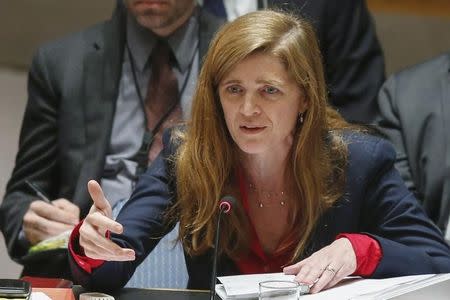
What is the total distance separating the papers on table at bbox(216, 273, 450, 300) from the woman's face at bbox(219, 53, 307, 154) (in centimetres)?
35

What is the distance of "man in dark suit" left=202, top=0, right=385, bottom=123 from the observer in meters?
3.37

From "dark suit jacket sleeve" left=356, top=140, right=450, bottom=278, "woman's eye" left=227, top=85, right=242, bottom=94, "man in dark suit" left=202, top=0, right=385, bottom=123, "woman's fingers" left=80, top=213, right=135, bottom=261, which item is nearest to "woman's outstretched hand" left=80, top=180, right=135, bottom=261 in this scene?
"woman's fingers" left=80, top=213, right=135, bottom=261

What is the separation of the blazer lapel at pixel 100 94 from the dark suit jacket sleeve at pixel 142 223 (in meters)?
0.69

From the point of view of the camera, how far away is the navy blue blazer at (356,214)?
2.41 meters

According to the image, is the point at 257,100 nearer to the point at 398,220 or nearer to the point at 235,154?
the point at 235,154

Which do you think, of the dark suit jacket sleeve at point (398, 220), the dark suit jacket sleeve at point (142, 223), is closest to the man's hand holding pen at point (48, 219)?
the dark suit jacket sleeve at point (142, 223)

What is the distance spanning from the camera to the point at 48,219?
10.0 ft

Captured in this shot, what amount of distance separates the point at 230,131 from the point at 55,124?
43.9 inches

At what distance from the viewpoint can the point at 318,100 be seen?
2395 mm

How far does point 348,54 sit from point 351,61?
26 millimetres

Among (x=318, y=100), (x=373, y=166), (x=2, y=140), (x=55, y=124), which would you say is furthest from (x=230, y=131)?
(x=2, y=140)

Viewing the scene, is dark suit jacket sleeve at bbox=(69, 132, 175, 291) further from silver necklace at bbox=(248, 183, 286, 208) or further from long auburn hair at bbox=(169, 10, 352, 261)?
silver necklace at bbox=(248, 183, 286, 208)

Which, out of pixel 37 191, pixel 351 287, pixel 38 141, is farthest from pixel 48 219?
pixel 351 287

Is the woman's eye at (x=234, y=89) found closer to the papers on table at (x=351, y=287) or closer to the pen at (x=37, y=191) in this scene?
the papers on table at (x=351, y=287)
